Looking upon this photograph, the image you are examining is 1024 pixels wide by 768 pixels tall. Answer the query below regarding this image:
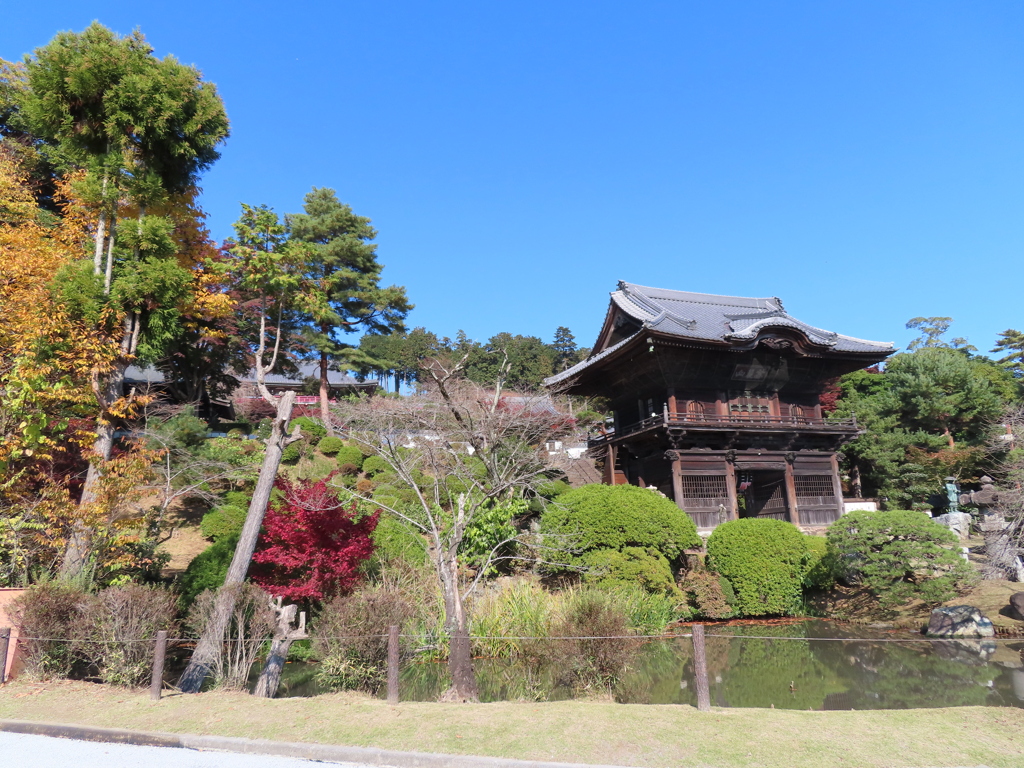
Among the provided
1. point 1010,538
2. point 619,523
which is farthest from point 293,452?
point 1010,538

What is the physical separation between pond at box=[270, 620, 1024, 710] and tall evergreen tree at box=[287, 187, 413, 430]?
1949 cm

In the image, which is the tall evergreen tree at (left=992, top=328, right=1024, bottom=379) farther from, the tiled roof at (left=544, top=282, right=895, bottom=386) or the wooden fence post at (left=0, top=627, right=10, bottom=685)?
the wooden fence post at (left=0, top=627, right=10, bottom=685)

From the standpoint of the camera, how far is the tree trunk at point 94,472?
8.83m

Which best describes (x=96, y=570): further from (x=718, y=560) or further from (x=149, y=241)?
(x=718, y=560)

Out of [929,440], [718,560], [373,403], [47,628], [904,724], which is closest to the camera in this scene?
[904,724]

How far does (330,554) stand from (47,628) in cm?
415

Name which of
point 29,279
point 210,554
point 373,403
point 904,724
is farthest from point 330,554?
point 373,403

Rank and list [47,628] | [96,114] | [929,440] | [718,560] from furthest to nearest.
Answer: [929,440] < [718,560] < [96,114] < [47,628]

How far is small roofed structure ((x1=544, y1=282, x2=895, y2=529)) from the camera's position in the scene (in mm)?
18828

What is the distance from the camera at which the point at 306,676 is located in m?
10.1

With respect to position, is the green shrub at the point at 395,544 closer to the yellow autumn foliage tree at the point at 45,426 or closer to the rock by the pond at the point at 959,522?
the yellow autumn foliage tree at the point at 45,426

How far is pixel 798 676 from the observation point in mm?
10008

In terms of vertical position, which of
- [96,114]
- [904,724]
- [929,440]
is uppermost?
[96,114]

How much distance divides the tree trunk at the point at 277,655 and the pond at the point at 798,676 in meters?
1.30
